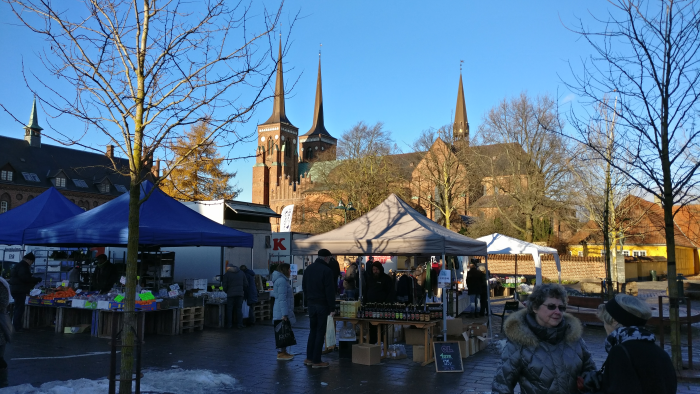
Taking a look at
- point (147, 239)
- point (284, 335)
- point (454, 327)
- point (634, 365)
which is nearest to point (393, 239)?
point (454, 327)

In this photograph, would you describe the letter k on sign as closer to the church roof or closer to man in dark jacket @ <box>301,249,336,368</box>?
man in dark jacket @ <box>301,249,336,368</box>

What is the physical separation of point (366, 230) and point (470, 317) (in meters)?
6.92

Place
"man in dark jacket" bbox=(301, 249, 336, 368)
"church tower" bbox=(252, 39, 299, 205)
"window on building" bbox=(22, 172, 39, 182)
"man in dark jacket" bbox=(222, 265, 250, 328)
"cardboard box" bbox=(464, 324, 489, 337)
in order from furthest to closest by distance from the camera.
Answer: "church tower" bbox=(252, 39, 299, 205) → "window on building" bbox=(22, 172, 39, 182) → "man in dark jacket" bbox=(222, 265, 250, 328) → "cardboard box" bbox=(464, 324, 489, 337) → "man in dark jacket" bbox=(301, 249, 336, 368)

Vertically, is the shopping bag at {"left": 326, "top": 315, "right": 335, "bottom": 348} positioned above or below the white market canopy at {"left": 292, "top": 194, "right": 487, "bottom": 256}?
below

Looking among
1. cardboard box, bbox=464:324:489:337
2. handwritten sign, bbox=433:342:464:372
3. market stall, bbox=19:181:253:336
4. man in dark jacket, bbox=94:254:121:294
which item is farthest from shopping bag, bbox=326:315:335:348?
man in dark jacket, bbox=94:254:121:294

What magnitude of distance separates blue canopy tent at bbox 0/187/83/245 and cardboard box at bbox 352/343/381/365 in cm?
1007

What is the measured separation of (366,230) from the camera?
11414mm

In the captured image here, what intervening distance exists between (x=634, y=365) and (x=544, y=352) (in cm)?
49

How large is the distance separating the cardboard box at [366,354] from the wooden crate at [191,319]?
5287 millimetres

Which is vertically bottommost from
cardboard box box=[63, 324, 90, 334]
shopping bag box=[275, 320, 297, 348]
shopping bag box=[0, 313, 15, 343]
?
cardboard box box=[63, 324, 90, 334]

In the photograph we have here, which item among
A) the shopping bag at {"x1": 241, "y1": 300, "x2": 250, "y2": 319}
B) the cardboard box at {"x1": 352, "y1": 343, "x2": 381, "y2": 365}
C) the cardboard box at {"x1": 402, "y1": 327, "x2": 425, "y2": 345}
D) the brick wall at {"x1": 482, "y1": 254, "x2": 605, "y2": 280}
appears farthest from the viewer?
the brick wall at {"x1": 482, "y1": 254, "x2": 605, "y2": 280}

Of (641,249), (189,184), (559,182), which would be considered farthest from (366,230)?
(641,249)

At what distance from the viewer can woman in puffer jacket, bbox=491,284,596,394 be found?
3.37 m

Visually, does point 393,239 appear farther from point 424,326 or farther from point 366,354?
point 366,354
